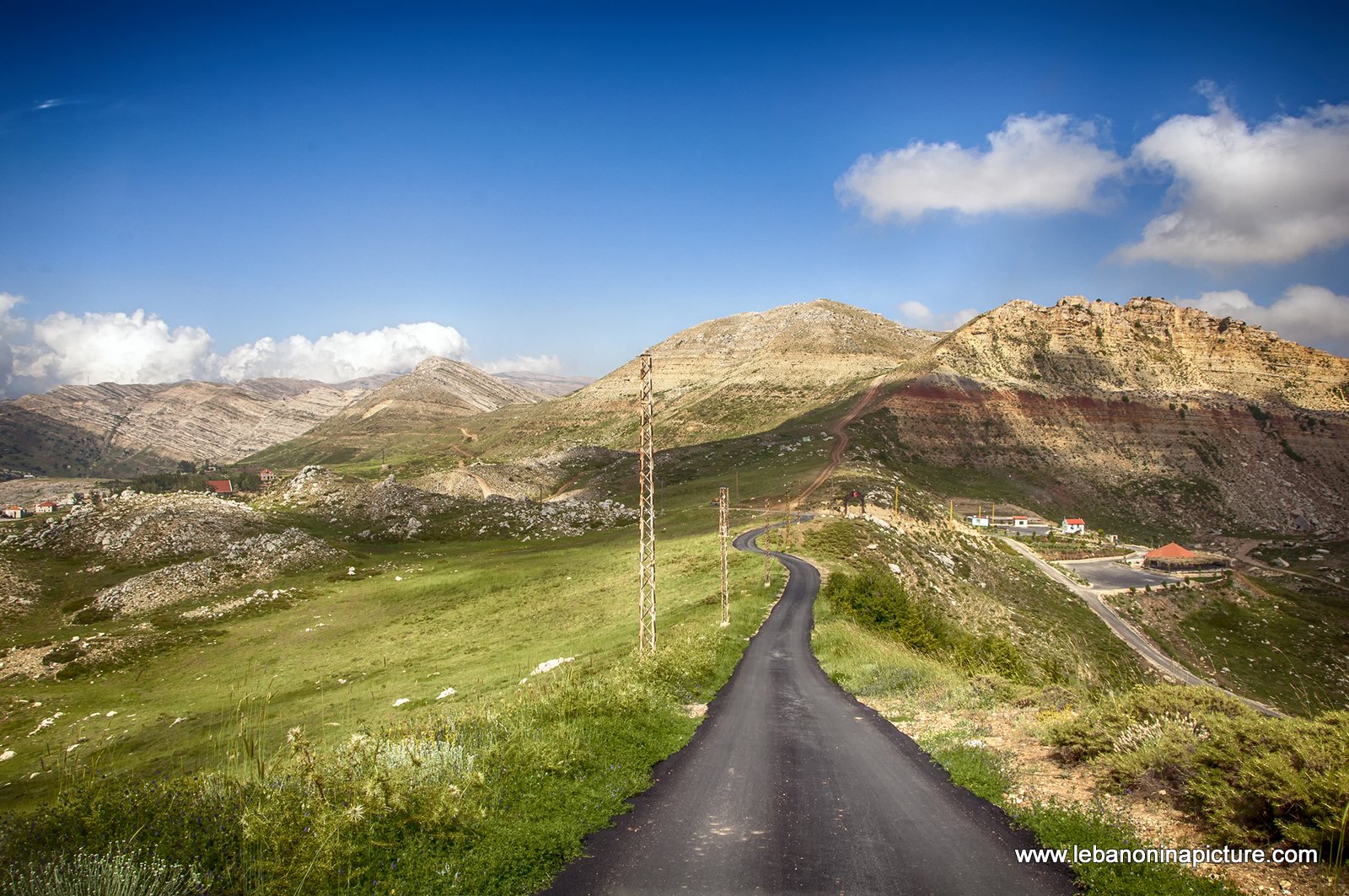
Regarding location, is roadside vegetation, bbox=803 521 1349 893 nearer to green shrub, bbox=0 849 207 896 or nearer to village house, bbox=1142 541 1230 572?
green shrub, bbox=0 849 207 896

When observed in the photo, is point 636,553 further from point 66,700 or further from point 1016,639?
point 66,700

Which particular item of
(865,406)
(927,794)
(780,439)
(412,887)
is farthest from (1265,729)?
(865,406)

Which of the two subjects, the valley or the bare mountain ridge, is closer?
the valley

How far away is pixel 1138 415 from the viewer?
438 feet

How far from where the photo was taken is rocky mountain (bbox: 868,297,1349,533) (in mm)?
120375

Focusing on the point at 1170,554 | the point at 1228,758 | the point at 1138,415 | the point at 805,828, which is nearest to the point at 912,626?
the point at 1228,758

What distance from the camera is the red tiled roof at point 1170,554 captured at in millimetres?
87812

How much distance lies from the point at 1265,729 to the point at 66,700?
49.6 metres

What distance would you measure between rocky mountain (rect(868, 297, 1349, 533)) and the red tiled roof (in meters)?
24.0

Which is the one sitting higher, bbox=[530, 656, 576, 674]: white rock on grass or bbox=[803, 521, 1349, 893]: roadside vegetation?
bbox=[803, 521, 1349, 893]: roadside vegetation

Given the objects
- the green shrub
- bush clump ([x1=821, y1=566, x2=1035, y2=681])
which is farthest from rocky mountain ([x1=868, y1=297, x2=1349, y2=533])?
the green shrub

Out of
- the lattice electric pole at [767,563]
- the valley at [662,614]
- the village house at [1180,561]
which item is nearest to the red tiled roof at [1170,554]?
the village house at [1180,561]

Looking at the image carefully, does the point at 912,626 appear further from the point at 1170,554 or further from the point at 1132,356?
the point at 1132,356

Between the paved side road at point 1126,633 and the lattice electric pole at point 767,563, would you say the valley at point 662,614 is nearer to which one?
the lattice electric pole at point 767,563
